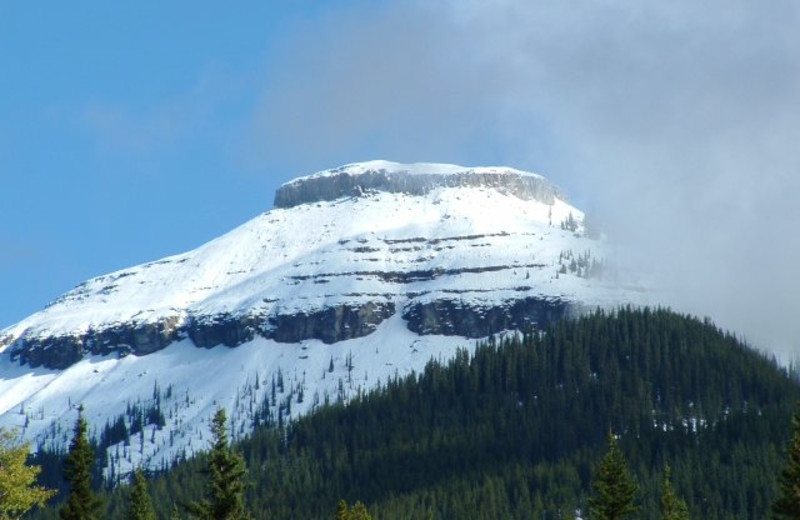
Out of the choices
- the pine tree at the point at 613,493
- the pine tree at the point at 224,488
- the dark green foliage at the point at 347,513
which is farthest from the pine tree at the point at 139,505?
the pine tree at the point at 613,493

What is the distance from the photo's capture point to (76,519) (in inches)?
2931

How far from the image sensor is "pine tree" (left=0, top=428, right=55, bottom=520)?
6750cm

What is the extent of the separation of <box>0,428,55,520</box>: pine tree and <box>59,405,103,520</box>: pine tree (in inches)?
201

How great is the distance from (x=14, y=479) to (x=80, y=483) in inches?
293

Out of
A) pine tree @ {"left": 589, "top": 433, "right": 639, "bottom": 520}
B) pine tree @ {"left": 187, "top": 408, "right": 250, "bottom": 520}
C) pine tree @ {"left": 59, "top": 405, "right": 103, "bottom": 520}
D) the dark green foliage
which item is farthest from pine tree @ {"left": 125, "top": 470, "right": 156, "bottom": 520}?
pine tree @ {"left": 589, "top": 433, "right": 639, "bottom": 520}

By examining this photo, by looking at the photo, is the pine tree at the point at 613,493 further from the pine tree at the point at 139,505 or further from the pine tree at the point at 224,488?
the pine tree at the point at 139,505

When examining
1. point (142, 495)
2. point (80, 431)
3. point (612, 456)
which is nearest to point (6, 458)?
point (80, 431)

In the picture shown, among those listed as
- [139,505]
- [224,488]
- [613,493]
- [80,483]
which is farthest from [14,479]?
[613,493]

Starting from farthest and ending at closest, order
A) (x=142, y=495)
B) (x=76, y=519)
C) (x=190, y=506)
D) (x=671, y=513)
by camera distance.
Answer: (x=142, y=495)
(x=671, y=513)
(x=76, y=519)
(x=190, y=506)

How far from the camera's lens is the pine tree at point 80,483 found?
74.2 metres

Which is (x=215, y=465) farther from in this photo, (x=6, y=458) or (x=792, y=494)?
(x=792, y=494)

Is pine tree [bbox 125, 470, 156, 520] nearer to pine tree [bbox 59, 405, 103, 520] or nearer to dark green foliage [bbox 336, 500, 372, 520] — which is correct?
dark green foliage [bbox 336, 500, 372, 520]

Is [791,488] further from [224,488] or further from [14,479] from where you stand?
[14,479]

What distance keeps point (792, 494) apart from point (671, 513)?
1542 cm
